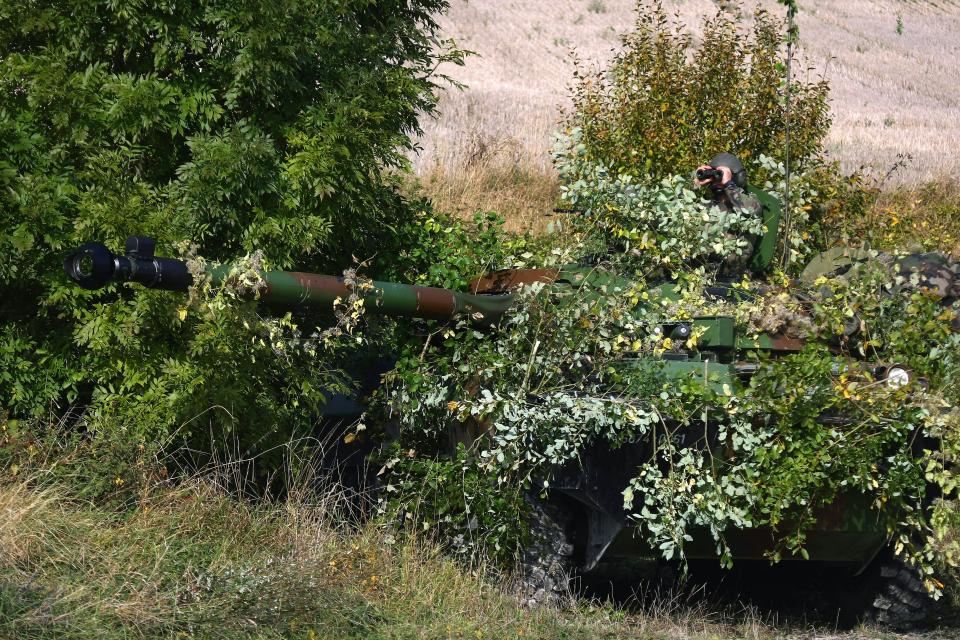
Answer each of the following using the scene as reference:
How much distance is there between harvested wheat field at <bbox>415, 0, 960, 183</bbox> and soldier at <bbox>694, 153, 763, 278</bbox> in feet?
16.4

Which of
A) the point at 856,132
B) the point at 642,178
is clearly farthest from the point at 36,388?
the point at 856,132

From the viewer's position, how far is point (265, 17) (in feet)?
23.3

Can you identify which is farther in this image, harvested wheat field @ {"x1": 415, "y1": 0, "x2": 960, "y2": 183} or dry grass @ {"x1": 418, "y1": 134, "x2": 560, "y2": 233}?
harvested wheat field @ {"x1": 415, "y1": 0, "x2": 960, "y2": 183}

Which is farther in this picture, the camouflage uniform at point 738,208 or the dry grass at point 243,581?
the camouflage uniform at point 738,208

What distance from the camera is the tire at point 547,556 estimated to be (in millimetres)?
6312

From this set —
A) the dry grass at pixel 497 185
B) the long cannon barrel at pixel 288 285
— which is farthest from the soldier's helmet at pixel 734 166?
the dry grass at pixel 497 185

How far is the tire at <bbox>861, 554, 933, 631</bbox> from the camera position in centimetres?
676

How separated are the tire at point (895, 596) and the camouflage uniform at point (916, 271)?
4.51ft

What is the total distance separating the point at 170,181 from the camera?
715cm

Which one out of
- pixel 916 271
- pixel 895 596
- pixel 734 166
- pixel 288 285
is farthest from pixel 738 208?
pixel 288 285

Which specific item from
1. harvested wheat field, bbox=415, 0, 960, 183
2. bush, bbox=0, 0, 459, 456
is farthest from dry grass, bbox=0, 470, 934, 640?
harvested wheat field, bbox=415, 0, 960, 183

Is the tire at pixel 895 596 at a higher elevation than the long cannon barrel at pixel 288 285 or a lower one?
lower

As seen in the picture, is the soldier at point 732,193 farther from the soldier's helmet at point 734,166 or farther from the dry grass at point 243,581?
the dry grass at point 243,581

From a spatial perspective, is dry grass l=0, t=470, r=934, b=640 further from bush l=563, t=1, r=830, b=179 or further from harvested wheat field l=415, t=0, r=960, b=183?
harvested wheat field l=415, t=0, r=960, b=183
